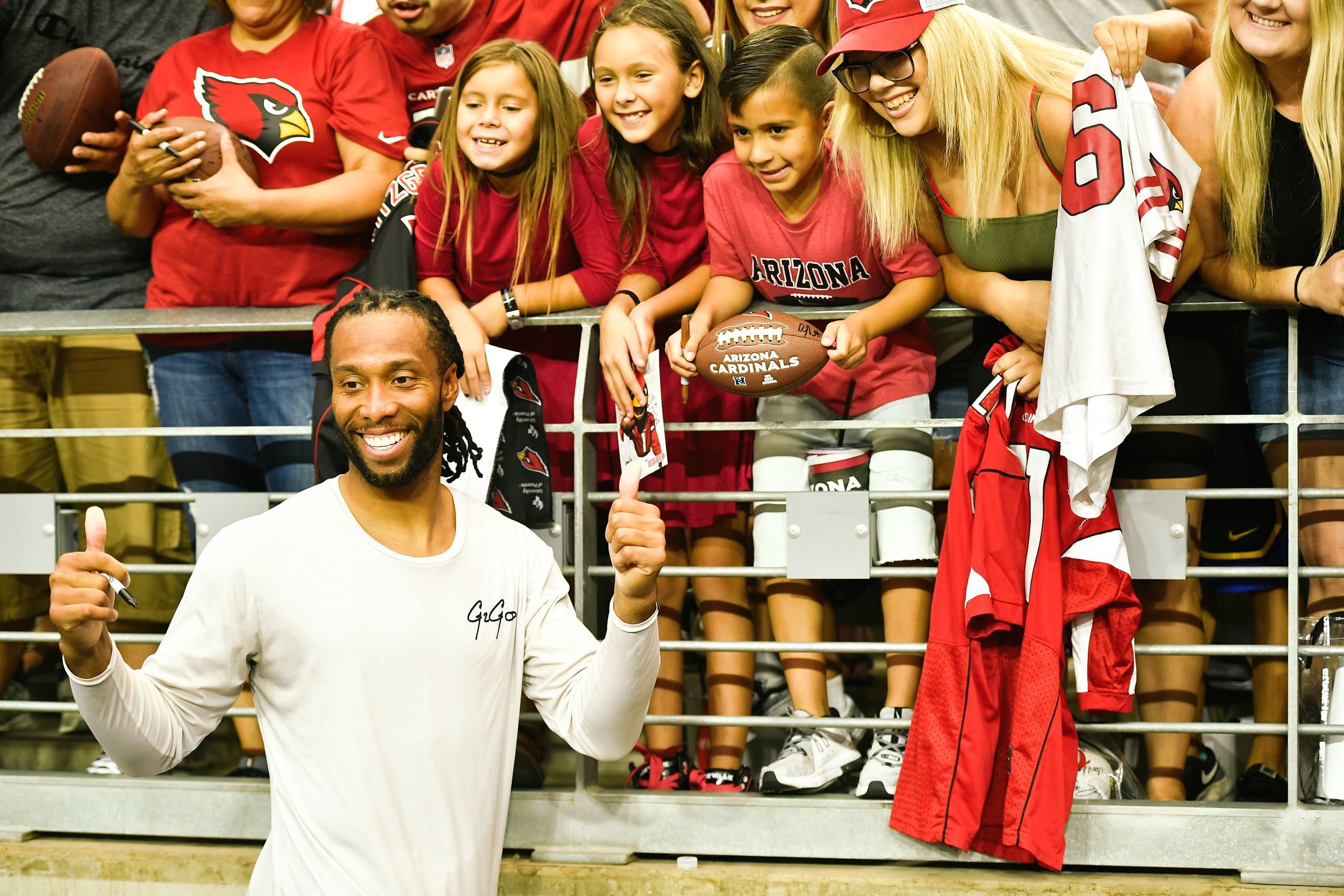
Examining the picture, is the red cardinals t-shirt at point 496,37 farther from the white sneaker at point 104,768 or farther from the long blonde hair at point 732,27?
the white sneaker at point 104,768

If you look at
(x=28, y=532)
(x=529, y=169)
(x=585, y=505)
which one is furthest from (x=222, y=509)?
(x=529, y=169)

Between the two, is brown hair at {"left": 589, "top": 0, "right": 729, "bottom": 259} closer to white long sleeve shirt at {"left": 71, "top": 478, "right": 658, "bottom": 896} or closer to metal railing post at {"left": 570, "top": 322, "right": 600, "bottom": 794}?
metal railing post at {"left": 570, "top": 322, "right": 600, "bottom": 794}

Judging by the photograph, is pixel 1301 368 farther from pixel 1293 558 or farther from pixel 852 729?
pixel 852 729

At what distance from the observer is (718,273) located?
122 inches

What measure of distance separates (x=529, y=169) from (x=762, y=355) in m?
0.92

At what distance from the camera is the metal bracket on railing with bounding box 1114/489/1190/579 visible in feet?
9.11

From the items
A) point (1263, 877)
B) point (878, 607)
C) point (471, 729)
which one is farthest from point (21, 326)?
point (1263, 877)

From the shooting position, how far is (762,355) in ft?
8.99

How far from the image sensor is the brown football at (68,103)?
11.6 feet

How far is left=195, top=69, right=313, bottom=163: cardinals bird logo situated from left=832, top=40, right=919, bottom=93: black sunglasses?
1598mm

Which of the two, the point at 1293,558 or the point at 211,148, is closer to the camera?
the point at 1293,558

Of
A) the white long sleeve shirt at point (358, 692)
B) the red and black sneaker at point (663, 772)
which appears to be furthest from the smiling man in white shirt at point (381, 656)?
the red and black sneaker at point (663, 772)

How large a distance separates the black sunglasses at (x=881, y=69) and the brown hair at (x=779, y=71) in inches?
5.4

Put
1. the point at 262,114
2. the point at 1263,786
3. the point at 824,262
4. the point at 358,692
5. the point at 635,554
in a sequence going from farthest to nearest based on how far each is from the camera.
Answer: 1. the point at 262,114
2. the point at 824,262
3. the point at 1263,786
4. the point at 358,692
5. the point at 635,554
